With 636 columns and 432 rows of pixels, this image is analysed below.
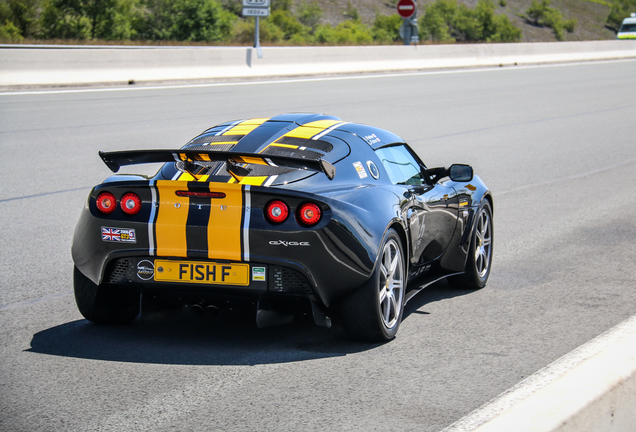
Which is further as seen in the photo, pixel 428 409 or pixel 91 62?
pixel 91 62

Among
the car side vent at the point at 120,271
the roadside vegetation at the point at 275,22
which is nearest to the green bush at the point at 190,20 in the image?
the roadside vegetation at the point at 275,22

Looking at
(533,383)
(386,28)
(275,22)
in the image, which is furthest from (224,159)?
(386,28)

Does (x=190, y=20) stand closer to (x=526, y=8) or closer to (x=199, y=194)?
(x=199, y=194)

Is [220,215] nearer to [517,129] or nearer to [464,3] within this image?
[517,129]

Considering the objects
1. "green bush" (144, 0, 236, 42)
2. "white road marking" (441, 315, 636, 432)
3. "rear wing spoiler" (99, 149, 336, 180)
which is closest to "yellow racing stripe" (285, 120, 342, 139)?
"rear wing spoiler" (99, 149, 336, 180)

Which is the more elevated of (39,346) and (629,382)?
(629,382)

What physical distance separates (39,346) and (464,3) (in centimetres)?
8675

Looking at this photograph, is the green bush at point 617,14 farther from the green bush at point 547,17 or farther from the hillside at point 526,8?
the green bush at point 547,17

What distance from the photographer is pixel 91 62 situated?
20625mm

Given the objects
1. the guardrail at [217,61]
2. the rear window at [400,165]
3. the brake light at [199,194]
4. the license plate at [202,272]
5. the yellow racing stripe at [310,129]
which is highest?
the yellow racing stripe at [310,129]

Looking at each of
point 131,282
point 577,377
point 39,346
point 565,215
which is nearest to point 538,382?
point 577,377

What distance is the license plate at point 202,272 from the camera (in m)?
4.14

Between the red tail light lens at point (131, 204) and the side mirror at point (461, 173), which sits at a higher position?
the red tail light lens at point (131, 204)

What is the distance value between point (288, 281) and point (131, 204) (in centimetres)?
91
